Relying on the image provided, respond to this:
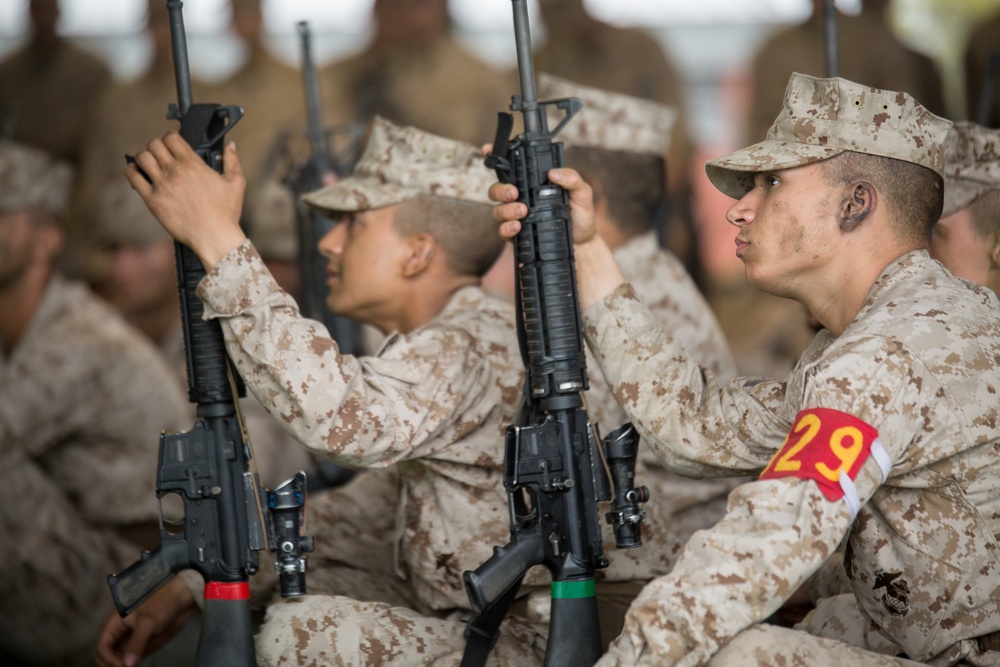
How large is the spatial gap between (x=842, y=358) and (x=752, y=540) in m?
0.36

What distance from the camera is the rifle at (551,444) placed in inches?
106

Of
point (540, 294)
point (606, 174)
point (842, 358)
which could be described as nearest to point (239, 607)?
point (540, 294)

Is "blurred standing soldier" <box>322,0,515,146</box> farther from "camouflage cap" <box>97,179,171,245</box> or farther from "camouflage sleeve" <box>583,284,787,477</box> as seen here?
"camouflage sleeve" <box>583,284,787,477</box>

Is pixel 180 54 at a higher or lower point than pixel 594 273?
higher

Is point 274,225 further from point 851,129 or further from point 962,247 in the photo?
point 851,129

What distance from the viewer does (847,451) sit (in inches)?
87.9

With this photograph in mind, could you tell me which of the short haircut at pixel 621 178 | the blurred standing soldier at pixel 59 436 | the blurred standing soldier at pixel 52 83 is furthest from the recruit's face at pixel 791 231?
the blurred standing soldier at pixel 52 83

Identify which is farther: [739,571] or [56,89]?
[56,89]

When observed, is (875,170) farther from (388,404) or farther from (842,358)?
(388,404)

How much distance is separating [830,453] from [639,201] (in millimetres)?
2346

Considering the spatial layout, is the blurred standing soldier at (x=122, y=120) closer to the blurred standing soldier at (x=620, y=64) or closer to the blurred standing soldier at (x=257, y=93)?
the blurred standing soldier at (x=257, y=93)

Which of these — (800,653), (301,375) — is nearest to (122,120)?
(301,375)

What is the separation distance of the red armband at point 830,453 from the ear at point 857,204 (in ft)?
1.52

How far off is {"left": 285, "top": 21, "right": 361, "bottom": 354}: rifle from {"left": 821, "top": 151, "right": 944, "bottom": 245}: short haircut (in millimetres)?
2469
